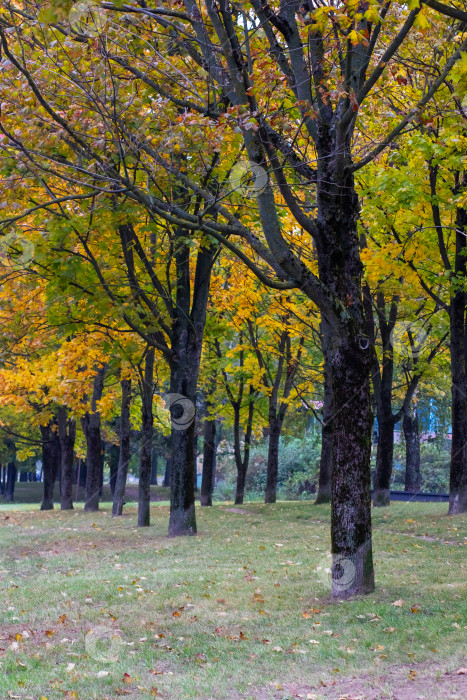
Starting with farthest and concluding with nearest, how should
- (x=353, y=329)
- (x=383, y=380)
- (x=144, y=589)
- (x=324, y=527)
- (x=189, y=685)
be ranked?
(x=383, y=380)
(x=324, y=527)
(x=144, y=589)
(x=353, y=329)
(x=189, y=685)

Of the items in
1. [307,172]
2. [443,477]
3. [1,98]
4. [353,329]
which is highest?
[1,98]

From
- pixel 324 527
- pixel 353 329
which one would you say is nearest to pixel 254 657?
pixel 353 329

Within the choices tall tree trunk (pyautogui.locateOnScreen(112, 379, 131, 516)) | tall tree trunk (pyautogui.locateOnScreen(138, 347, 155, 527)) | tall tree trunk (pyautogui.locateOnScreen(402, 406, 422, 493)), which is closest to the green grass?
tall tree trunk (pyautogui.locateOnScreen(402, 406, 422, 493))

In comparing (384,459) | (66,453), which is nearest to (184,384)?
(384,459)

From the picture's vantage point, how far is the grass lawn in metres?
5.16

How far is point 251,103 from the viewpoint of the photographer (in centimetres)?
778

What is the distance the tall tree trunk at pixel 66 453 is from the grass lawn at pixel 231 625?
1578cm

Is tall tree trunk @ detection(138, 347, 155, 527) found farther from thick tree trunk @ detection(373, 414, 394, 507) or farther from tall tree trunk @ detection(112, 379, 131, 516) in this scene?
thick tree trunk @ detection(373, 414, 394, 507)

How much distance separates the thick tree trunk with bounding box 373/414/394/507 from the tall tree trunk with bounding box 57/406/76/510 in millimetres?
13047

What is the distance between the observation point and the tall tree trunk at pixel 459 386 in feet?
50.4

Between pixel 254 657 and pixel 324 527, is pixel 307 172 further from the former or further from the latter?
pixel 324 527

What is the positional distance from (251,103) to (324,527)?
34.1 ft

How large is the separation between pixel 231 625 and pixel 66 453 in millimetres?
22013

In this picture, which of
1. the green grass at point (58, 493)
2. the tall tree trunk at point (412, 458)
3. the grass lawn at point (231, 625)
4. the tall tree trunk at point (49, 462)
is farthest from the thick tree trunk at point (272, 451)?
the green grass at point (58, 493)
